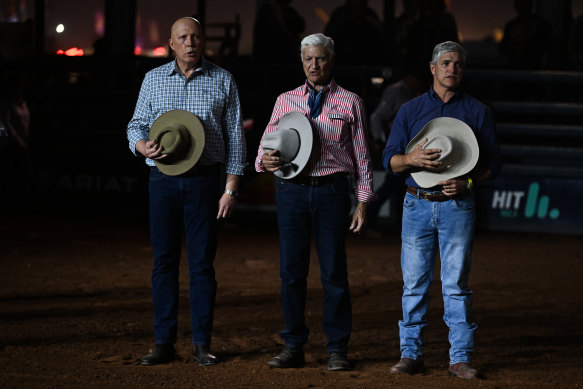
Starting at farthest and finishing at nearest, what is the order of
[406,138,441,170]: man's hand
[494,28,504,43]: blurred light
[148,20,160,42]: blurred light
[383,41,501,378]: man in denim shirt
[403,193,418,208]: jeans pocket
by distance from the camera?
[148,20,160,42]: blurred light < [494,28,504,43]: blurred light < [403,193,418,208]: jeans pocket < [383,41,501,378]: man in denim shirt < [406,138,441,170]: man's hand

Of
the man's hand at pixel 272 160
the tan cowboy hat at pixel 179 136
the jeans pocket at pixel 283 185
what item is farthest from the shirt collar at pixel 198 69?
the jeans pocket at pixel 283 185

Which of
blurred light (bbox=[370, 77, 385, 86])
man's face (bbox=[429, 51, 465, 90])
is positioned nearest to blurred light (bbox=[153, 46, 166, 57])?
blurred light (bbox=[370, 77, 385, 86])

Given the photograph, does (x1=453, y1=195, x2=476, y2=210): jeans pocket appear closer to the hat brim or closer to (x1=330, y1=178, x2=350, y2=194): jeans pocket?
(x1=330, y1=178, x2=350, y2=194): jeans pocket

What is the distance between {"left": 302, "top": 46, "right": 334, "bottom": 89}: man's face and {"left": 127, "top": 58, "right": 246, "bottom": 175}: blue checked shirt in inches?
19.7

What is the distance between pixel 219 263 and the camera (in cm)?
928

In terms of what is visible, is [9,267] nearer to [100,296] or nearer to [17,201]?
[100,296]

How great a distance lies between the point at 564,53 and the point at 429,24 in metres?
2.41

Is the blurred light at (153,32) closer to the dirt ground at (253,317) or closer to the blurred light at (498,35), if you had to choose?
the dirt ground at (253,317)

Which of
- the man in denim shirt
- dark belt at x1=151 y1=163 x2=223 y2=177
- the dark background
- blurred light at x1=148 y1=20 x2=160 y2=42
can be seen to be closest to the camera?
the man in denim shirt

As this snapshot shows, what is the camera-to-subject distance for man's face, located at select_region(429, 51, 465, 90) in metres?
5.01

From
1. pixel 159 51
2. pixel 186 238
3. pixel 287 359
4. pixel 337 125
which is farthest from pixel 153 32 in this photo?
pixel 287 359

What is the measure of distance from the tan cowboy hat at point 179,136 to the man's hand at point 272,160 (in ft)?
1.29

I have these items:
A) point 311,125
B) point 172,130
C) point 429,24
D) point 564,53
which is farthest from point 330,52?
point 564,53

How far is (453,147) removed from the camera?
16.3 feet
